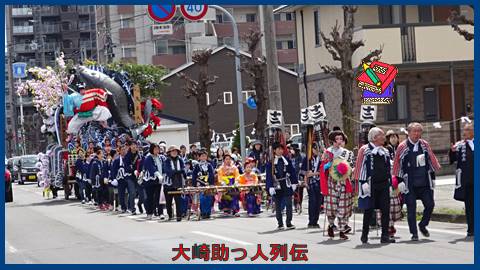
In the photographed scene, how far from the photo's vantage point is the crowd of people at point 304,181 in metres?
14.0

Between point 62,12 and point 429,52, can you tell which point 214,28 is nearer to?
point 62,12

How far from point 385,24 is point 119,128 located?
9833 mm

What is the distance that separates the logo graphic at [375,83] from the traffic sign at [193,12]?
512 centimetres

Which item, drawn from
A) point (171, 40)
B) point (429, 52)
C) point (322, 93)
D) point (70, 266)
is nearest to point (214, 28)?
point (171, 40)

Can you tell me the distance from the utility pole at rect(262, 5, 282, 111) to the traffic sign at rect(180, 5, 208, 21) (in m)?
4.79

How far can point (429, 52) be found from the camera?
3272cm

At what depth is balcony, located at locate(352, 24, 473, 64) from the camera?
32406mm

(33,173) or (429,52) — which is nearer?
(429,52)

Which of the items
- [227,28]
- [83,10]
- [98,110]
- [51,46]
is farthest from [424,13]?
[83,10]

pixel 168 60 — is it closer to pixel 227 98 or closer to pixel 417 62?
pixel 227 98

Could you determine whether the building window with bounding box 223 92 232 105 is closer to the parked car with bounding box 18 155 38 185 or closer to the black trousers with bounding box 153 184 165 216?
the parked car with bounding box 18 155 38 185

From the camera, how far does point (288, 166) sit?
1764 cm

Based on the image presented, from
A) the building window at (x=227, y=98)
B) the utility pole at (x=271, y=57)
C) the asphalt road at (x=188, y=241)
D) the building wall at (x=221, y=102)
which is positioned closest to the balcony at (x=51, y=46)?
the building wall at (x=221, y=102)

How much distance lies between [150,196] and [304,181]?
15.7 ft
